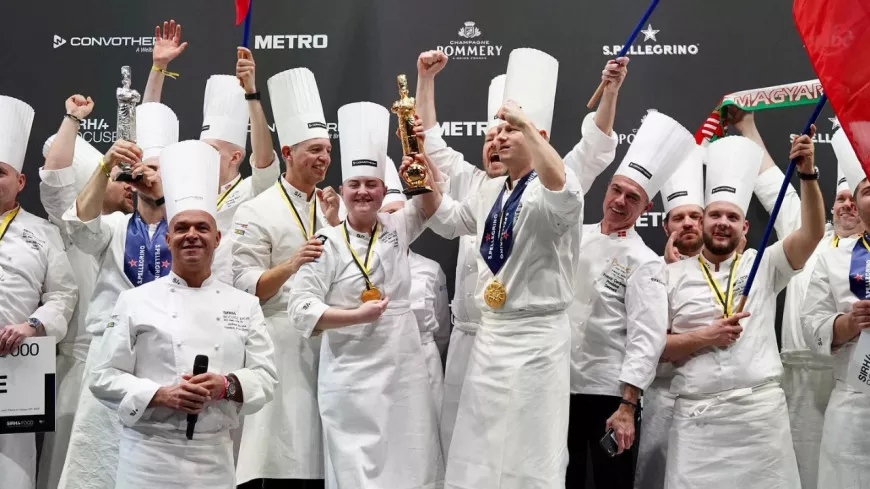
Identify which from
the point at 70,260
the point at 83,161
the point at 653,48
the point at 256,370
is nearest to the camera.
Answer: the point at 256,370

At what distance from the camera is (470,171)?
15.5 ft

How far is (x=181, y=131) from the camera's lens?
5609mm

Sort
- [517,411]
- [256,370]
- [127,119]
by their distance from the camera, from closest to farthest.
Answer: [256,370], [517,411], [127,119]

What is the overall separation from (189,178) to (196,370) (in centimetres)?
78

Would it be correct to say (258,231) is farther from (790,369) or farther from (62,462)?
(790,369)

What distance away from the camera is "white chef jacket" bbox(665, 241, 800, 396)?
4.19 metres

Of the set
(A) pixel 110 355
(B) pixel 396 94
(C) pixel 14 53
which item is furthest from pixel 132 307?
(C) pixel 14 53

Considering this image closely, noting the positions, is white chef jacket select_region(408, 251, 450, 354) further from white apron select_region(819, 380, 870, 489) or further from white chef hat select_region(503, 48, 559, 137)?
white apron select_region(819, 380, 870, 489)

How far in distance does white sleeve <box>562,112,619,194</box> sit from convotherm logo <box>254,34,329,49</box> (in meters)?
1.87

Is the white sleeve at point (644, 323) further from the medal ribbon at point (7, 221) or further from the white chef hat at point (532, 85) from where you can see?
the medal ribbon at point (7, 221)

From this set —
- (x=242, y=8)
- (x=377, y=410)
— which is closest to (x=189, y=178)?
(x=377, y=410)

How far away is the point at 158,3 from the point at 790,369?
3905mm

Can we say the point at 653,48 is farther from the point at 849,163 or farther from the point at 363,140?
the point at 363,140

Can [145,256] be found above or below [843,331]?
above
